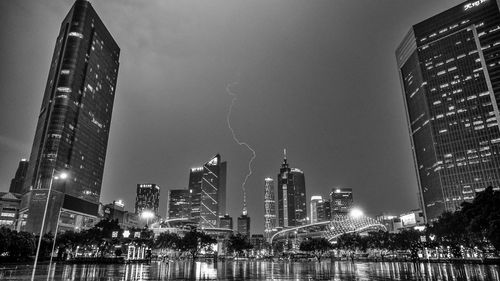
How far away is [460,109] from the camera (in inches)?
6865

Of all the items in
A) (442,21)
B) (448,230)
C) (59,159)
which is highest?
(442,21)

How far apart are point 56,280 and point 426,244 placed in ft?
369

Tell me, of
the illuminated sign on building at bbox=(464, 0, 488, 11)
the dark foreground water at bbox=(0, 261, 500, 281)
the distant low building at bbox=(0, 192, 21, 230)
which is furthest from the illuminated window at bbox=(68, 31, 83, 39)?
the illuminated sign on building at bbox=(464, 0, 488, 11)

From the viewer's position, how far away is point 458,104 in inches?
6909

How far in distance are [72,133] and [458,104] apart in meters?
202

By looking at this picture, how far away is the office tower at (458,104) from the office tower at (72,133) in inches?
7336

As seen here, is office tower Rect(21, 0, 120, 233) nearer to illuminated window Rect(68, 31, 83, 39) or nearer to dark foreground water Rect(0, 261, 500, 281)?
illuminated window Rect(68, 31, 83, 39)

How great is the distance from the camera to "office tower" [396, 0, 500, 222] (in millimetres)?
163625

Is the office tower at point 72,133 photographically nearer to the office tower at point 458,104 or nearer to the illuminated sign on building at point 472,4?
the office tower at point 458,104

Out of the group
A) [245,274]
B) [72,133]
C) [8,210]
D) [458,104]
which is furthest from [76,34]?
[458,104]

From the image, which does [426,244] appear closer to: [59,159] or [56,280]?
[56,280]

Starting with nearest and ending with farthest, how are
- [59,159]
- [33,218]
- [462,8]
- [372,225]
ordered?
[33,218] < [59,159] < [462,8] < [372,225]

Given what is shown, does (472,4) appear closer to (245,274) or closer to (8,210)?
(245,274)

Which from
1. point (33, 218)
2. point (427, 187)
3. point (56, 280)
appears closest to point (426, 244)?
Answer: point (427, 187)
